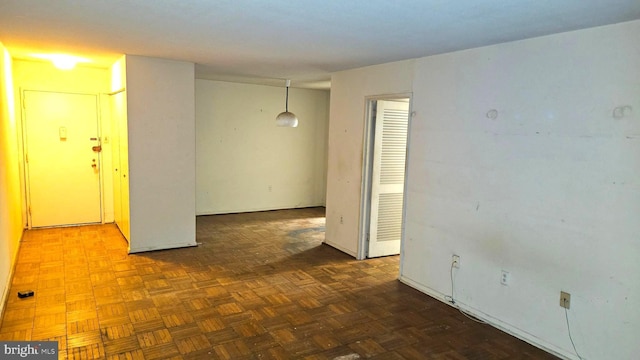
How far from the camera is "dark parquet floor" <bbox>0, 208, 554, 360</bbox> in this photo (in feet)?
8.93

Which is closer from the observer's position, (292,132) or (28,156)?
(28,156)

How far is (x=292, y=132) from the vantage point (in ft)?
24.1

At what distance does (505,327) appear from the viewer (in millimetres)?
3061

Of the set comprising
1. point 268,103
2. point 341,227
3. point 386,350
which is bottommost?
point 386,350

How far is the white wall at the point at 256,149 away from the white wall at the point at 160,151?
1902 millimetres

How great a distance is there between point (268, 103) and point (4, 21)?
4.36 metres

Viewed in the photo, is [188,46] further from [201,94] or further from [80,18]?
[201,94]

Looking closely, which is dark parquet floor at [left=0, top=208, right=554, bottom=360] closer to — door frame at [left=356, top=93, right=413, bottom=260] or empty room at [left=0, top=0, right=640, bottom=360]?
empty room at [left=0, top=0, right=640, bottom=360]

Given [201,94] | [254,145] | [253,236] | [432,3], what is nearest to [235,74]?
[201,94]

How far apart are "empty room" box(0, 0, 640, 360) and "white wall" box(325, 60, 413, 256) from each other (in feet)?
0.08

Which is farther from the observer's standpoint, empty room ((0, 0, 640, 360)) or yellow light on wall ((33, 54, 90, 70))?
yellow light on wall ((33, 54, 90, 70))

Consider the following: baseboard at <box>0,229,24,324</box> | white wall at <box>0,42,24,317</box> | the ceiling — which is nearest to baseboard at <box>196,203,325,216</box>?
white wall at <box>0,42,24,317</box>

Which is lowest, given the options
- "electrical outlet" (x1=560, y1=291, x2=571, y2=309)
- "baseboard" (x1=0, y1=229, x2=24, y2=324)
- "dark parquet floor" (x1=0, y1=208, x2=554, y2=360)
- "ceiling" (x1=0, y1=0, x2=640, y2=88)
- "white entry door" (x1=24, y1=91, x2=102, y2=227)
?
"dark parquet floor" (x1=0, y1=208, x2=554, y2=360)

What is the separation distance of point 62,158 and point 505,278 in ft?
18.0
